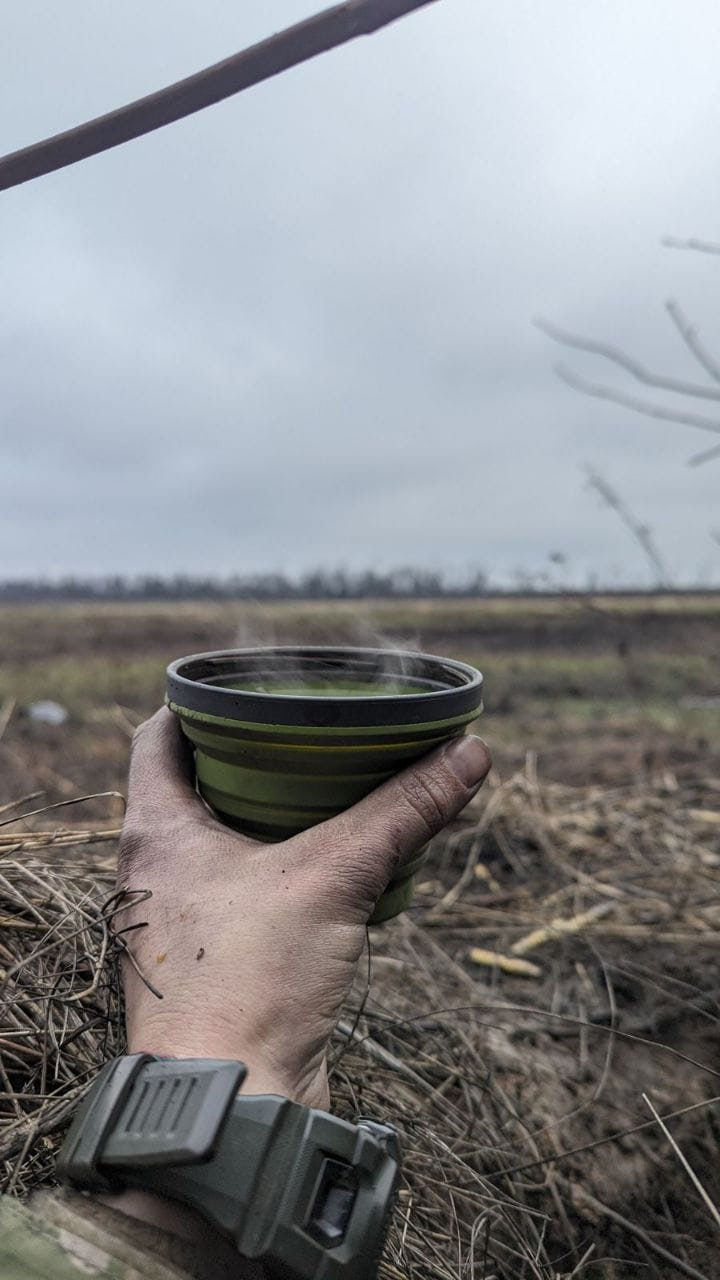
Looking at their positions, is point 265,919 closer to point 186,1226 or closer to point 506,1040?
point 186,1226

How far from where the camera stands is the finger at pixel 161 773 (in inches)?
48.1

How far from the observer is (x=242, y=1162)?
824 millimetres

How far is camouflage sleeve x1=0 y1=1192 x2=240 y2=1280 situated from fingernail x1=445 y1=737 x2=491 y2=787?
24.6 inches

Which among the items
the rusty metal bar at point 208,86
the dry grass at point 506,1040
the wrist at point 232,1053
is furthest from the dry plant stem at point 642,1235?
the rusty metal bar at point 208,86

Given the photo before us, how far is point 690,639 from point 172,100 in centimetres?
2219

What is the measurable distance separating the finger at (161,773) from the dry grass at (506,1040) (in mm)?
179

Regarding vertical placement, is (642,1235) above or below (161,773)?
below

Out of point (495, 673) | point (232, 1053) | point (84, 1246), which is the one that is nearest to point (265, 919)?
point (232, 1053)

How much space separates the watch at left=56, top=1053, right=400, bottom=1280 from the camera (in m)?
0.81

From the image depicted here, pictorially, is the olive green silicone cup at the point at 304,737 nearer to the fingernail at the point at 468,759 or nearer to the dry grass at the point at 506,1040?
the fingernail at the point at 468,759

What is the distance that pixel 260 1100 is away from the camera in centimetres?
85

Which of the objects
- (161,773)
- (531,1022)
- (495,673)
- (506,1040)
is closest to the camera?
(161,773)

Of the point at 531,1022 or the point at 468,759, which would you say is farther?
the point at 531,1022

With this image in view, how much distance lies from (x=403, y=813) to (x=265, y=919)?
24 centimetres
